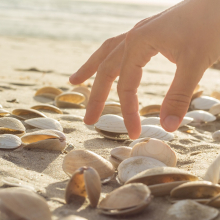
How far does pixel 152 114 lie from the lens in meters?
3.69

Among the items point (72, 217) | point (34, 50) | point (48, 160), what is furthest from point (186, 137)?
point (34, 50)

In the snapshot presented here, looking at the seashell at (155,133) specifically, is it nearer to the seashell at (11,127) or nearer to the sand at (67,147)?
the sand at (67,147)

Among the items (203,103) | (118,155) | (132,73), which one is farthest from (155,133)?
(203,103)

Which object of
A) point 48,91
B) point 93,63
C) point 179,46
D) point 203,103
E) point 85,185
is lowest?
point 48,91

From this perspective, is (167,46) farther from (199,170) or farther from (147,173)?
(199,170)

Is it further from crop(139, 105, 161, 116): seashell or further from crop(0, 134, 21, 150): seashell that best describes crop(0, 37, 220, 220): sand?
crop(139, 105, 161, 116): seashell

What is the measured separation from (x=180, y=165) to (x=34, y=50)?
7.57 metres

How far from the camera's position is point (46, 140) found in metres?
2.20

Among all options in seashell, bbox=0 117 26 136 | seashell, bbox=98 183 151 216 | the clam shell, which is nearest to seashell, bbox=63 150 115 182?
the clam shell

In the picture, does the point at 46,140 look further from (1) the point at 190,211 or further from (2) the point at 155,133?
(1) the point at 190,211

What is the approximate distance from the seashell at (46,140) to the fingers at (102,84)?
0.25 metres

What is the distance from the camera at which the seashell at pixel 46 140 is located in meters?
2.20

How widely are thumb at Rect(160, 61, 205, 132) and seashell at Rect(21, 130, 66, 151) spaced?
92 centimetres

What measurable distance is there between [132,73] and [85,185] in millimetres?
781
